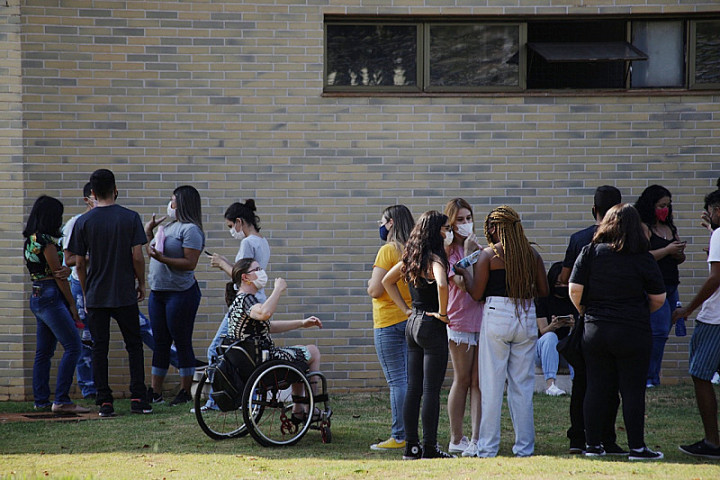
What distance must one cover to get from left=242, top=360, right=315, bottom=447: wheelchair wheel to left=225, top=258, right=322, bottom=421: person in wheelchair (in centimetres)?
9

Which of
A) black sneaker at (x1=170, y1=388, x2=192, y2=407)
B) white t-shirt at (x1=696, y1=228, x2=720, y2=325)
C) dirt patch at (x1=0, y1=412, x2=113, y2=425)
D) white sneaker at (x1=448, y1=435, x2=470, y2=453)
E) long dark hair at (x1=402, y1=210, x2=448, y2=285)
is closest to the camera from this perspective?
long dark hair at (x1=402, y1=210, x2=448, y2=285)

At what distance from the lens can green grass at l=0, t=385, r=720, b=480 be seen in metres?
5.57

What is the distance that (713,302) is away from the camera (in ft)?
20.4

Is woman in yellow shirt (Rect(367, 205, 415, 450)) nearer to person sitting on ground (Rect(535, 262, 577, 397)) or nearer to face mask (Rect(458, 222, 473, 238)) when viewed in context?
face mask (Rect(458, 222, 473, 238))

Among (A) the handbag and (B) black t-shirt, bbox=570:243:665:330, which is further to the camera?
(A) the handbag

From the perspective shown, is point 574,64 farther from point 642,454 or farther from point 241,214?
point 642,454

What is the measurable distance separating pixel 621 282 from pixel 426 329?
1.32 meters

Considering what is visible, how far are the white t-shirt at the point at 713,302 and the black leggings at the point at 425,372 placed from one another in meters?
1.84

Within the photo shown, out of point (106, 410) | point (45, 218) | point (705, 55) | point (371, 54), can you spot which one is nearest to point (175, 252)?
point (45, 218)

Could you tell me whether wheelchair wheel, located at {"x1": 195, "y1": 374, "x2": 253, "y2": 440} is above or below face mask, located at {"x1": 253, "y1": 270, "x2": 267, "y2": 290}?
below

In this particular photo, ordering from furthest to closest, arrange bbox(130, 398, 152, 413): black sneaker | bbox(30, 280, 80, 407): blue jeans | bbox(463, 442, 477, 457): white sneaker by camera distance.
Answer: bbox(30, 280, 80, 407): blue jeans
bbox(130, 398, 152, 413): black sneaker
bbox(463, 442, 477, 457): white sneaker

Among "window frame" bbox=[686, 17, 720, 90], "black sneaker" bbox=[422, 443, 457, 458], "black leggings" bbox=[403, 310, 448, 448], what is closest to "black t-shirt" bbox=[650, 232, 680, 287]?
"window frame" bbox=[686, 17, 720, 90]

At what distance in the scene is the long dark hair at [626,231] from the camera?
5859 millimetres

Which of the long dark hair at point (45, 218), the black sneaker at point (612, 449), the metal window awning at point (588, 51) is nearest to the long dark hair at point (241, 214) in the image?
the long dark hair at point (45, 218)
